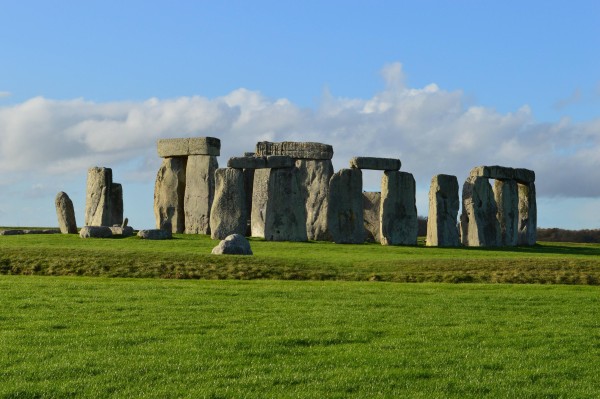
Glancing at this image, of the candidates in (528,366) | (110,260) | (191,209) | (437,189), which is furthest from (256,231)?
(528,366)

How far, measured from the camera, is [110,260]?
2619cm

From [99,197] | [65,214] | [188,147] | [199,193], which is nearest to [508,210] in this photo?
[199,193]

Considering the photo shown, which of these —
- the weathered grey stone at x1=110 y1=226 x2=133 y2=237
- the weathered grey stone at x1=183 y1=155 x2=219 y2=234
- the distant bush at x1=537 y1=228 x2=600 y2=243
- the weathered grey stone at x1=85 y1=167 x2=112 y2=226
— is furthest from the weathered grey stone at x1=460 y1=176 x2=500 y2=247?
the distant bush at x1=537 y1=228 x2=600 y2=243

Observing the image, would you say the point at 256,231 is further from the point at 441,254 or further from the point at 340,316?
the point at 340,316

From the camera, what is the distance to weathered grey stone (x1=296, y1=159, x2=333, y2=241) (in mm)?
40406

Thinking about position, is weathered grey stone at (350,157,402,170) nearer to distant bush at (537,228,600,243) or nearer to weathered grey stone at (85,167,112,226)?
weathered grey stone at (85,167,112,226)

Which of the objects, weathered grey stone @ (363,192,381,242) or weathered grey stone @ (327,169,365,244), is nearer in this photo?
weathered grey stone @ (327,169,365,244)

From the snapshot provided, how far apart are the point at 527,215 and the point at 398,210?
8230mm

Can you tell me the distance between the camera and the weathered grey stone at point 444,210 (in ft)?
126

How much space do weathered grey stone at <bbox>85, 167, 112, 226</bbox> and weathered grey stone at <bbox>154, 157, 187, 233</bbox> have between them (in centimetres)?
248

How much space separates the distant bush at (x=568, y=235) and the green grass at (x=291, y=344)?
3832 centimetres

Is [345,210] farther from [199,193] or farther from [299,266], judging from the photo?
[299,266]

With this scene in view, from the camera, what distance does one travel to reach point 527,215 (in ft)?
143

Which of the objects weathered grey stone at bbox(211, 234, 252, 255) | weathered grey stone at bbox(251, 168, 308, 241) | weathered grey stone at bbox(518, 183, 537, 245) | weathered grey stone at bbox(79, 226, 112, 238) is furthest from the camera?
weathered grey stone at bbox(518, 183, 537, 245)
